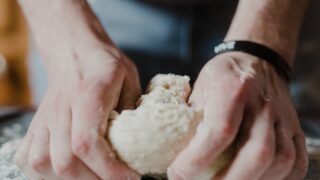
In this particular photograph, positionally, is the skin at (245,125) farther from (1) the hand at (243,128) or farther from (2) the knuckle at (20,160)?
(2) the knuckle at (20,160)

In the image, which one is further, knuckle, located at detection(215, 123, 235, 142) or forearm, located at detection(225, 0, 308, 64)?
forearm, located at detection(225, 0, 308, 64)

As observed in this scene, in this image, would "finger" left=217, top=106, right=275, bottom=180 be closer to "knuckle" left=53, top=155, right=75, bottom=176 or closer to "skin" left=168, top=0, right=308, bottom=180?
"skin" left=168, top=0, right=308, bottom=180

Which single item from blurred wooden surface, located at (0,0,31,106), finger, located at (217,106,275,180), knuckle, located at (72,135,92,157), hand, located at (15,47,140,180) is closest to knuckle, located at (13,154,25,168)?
hand, located at (15,47,140,180)

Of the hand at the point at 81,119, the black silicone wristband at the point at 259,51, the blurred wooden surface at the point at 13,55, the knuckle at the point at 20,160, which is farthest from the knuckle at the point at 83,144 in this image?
the blurred wooden surface at the point at 13,55

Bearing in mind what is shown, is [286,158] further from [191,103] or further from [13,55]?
[13,55]

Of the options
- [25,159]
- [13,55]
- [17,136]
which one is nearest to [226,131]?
[25,159]

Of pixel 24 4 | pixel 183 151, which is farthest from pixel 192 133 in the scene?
pixel 24 4

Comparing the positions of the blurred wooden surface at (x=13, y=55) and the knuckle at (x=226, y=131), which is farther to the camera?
the blurred wooden surface at (x=13, y=55)
